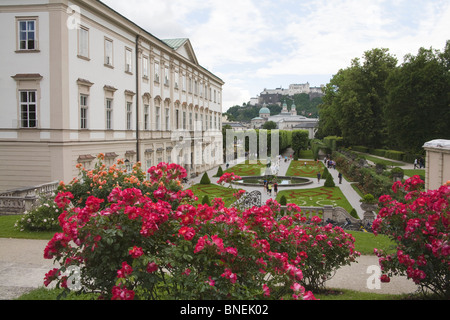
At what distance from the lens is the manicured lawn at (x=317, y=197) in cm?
2714

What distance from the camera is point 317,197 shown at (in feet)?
99.5

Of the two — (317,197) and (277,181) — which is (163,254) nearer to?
(317,197)

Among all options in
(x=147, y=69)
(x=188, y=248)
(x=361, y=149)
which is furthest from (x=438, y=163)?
(x=361, y=149)

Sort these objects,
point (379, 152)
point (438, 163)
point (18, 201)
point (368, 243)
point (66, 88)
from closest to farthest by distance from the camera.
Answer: point (368, 243), point (438, 163), point (18, 201), point (66, 88), point (379, 152)

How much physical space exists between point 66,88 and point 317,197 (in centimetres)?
1973

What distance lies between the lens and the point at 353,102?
2215 inches

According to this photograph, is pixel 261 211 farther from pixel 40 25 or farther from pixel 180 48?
pixel 180 48

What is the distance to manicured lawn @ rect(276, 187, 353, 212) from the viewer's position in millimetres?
27144

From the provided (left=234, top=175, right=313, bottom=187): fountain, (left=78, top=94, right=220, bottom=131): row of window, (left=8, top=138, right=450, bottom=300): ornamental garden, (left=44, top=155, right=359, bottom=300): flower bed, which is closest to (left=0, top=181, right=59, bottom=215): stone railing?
(left=78, top=94, right=220, bottom=131): row of window

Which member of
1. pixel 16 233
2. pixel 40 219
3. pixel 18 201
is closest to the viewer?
pixel 16 233

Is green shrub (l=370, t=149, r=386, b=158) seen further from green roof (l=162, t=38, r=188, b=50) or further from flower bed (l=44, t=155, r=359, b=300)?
flower bed (l=44, t=155, r=359, b=300)

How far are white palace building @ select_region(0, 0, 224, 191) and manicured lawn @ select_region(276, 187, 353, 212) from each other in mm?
11689

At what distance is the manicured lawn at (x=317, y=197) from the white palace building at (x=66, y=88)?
→ 11689mm
